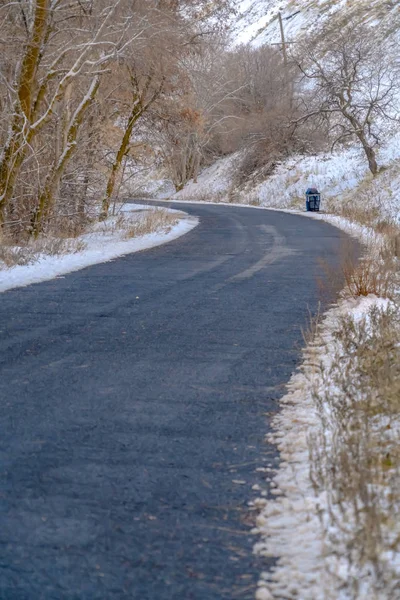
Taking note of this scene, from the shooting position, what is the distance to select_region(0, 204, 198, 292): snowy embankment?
480 inches

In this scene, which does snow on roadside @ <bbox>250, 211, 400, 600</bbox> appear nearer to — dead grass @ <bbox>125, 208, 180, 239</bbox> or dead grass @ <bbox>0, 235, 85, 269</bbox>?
dead grass @ <bbox>0, 235, 85, 269</bbox>

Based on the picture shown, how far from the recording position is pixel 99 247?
17.3 meters

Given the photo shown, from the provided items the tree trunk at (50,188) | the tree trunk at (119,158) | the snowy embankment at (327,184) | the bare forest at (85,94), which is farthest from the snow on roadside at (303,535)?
the snowy embankment at (327,184)

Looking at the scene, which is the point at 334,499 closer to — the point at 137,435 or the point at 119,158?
the point at 137,435

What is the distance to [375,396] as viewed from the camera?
15.4 feet

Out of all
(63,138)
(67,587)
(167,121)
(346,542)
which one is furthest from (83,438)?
(167,121)

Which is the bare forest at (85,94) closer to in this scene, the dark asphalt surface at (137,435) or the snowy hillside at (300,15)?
the dark asphalt surface at (137,435)

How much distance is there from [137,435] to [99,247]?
43.1 ft

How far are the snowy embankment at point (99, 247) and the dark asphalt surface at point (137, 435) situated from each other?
204 cm

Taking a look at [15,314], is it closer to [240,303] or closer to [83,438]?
[240,303]

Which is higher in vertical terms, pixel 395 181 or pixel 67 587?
pixel 395 181

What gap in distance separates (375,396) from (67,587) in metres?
2.48

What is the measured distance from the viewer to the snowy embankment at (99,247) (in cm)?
1219

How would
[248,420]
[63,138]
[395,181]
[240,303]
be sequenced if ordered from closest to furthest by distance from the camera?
[248,420] → [240,303] → [63,138] → [395,181]
